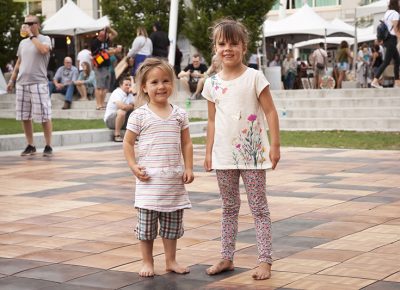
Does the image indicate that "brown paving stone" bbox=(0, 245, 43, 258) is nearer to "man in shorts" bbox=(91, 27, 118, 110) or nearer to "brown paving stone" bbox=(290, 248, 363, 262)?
"brown paving stone" bbox=(290, 248, 363, 262)

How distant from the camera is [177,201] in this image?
5.74 meters

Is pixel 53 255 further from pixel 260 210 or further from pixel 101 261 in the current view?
pixel 260 210

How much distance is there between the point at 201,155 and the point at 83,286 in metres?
8.01

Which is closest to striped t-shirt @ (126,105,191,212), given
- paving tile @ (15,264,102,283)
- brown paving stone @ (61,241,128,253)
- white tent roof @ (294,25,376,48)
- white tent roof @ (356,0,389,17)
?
paving tile @ (15,264,102,283)

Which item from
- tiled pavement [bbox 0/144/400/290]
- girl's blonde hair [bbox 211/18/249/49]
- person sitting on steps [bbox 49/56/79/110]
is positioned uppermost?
girl's blonde hair [bbox 211/18/249/49]

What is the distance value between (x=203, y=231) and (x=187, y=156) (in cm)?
149

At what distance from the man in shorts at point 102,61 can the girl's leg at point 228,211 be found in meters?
16.6

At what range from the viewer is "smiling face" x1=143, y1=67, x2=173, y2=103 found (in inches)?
A: 228

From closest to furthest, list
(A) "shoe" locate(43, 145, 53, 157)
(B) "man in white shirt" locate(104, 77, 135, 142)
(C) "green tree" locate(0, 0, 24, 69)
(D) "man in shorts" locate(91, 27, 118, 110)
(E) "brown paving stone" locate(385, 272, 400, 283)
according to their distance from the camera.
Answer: (E) "brown paving stone" locate(385, 272, 400, 283) < (A) "shoe" locate(43, 145, 53, 157) < (B) "man in white shirt" locate(104, 77, 135, 142) < (D) "man in shorts" locate(91, 27, 118, 110) < (C) "green tree" locate(0, 0, 24, 69)

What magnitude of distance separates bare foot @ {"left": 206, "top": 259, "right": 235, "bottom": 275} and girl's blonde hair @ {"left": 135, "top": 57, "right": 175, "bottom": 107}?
43.6 inches

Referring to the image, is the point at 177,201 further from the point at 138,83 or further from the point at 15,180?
the point at 15,180

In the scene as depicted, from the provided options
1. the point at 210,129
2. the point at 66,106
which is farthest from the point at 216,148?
the point at 66,106

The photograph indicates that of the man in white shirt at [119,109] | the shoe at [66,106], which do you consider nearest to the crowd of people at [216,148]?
the man in white shirt at [119,109]

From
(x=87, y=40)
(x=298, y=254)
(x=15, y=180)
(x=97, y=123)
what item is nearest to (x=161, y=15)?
(x=97, y=123)
